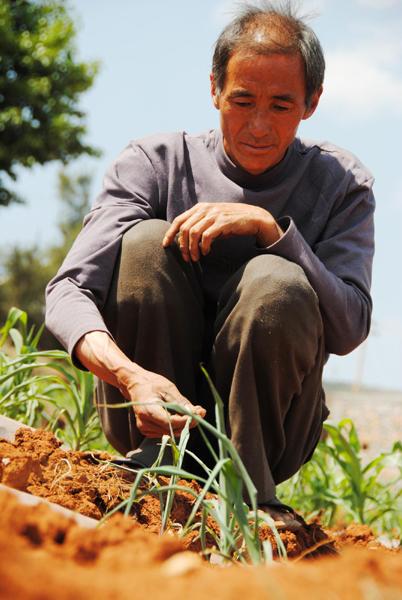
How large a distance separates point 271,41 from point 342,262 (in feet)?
2.31

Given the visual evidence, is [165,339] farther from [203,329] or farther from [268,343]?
[268,343]

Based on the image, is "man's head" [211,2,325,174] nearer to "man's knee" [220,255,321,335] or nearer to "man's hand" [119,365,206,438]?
"man's knee" [220,255,321,335]

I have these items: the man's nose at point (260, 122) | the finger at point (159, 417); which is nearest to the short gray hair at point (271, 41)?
the man's nose at point (260, 122)

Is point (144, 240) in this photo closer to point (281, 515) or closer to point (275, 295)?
point (275, 295)

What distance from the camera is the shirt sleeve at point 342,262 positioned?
1.72 m

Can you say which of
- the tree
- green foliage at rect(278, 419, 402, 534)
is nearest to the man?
green foliage at rect(278, 419, 402, 534)

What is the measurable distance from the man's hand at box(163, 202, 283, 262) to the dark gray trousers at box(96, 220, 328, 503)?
0.06m

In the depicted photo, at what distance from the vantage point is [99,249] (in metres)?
1.76

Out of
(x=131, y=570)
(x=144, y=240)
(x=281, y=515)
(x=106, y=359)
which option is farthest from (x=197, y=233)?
(x=131, y=570)

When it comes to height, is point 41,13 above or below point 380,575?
above

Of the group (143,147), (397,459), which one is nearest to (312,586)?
(143,147)

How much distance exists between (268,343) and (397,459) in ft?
4.57

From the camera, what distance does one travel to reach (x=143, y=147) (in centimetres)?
209

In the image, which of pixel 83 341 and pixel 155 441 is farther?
pixel 155 441
